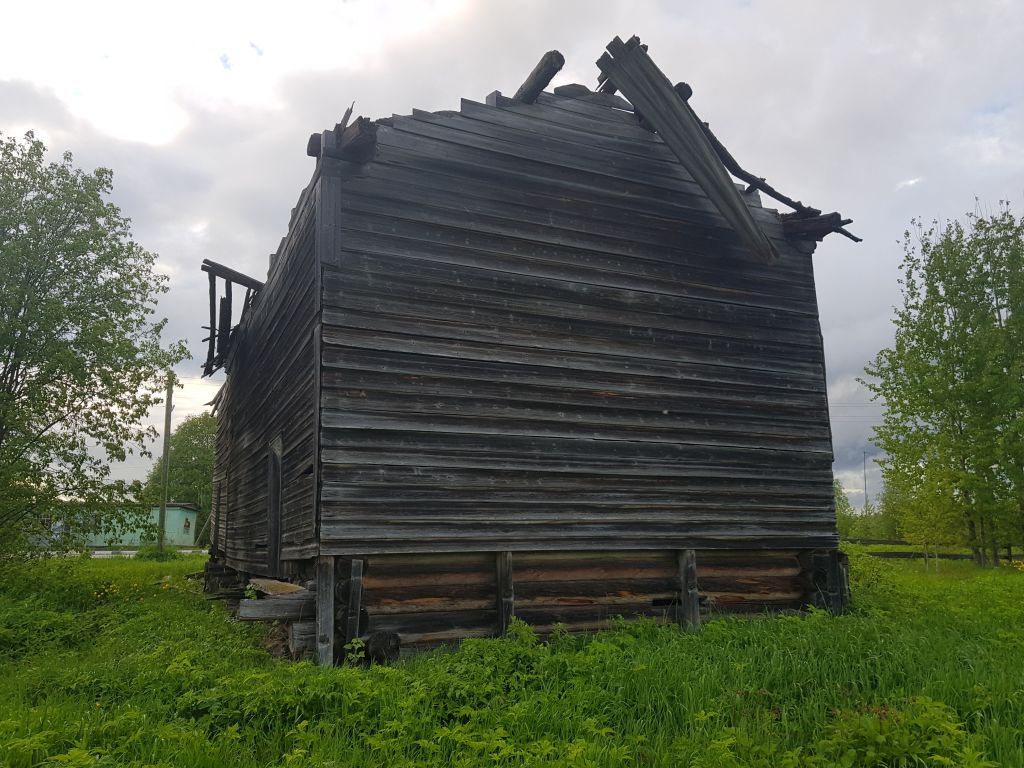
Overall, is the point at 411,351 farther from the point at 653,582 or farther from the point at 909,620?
the point at 909,620

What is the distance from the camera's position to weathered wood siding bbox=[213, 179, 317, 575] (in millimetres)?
9078

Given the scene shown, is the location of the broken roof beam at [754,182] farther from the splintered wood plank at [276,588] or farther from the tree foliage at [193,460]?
the tree foliage at [193,460]

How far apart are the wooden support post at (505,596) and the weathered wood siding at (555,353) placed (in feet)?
0.80

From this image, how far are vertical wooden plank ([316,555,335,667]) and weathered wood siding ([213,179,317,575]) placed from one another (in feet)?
0.85

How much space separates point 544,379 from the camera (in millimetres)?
9383

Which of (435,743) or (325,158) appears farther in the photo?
(325,158)

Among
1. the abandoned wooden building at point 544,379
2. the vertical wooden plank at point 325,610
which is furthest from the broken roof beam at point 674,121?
the vertical wooden plank at point 325,610

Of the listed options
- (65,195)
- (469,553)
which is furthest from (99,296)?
(469,553)

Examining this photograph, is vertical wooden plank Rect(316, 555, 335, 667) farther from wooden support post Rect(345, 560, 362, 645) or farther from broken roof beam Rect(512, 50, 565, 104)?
broken roof beam Rect(512, 50, 565, 104)

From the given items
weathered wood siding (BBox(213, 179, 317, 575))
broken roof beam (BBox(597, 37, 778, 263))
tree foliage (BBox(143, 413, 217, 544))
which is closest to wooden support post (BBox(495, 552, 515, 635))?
weathered wood siding (BBox(213, 179, 317, 575))

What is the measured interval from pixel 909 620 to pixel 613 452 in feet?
13.9

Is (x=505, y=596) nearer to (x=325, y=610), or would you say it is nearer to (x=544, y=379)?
(x=325, y=610)

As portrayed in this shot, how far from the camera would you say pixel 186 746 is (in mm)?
4758

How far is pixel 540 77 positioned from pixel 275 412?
646 centimetres
